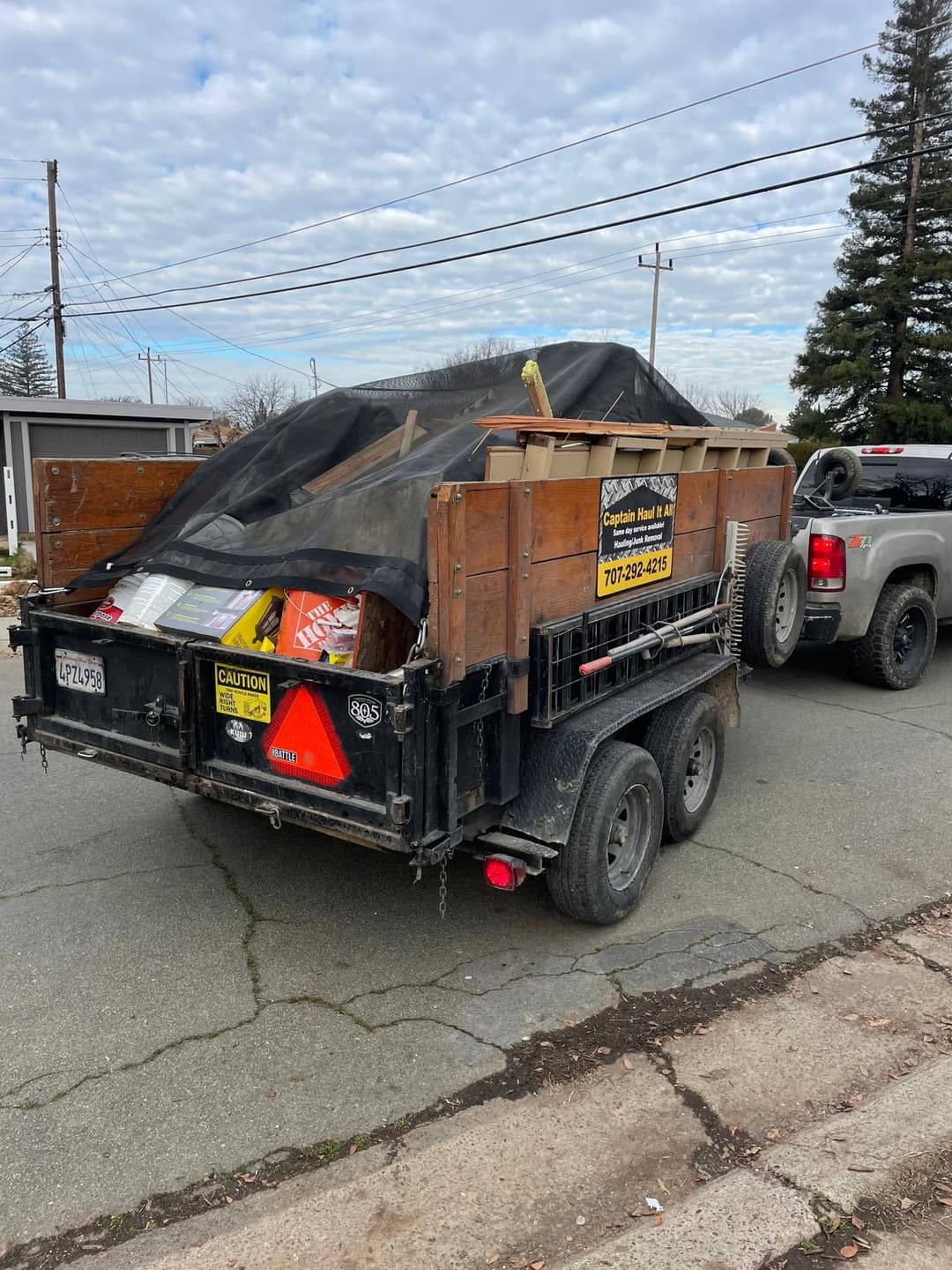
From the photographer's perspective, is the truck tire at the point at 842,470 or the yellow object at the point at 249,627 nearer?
the yellow object at the point at 249,627

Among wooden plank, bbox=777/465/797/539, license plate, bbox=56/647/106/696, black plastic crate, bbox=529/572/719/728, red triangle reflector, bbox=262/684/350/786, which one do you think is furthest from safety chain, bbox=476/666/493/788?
wooden plank, bbox=777/465/797/539

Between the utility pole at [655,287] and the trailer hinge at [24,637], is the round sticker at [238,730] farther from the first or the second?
the utility pole at [655,287]

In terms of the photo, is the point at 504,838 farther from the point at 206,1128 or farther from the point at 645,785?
the point at 206,1128

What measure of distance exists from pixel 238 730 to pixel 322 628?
0.50 meters

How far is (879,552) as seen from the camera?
7.32 meters

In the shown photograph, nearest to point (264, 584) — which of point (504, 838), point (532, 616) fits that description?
point (532, 616)

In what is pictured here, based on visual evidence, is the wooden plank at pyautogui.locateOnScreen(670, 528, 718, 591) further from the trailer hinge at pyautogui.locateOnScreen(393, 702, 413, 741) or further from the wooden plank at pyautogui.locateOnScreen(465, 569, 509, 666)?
the trailer hinge at pyautogui.locateOnScreen(393, 702, 413, 741)

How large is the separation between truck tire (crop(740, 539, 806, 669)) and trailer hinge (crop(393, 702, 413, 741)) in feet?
9.53

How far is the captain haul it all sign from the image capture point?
3.86 metres

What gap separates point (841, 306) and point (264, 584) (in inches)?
1176

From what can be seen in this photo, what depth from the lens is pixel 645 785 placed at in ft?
13.4

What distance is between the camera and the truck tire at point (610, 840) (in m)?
3.69

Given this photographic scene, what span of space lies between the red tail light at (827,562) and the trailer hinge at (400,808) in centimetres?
499

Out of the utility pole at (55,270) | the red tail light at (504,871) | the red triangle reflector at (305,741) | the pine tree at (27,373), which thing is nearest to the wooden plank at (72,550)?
the red triangle reflector at (305,741)
